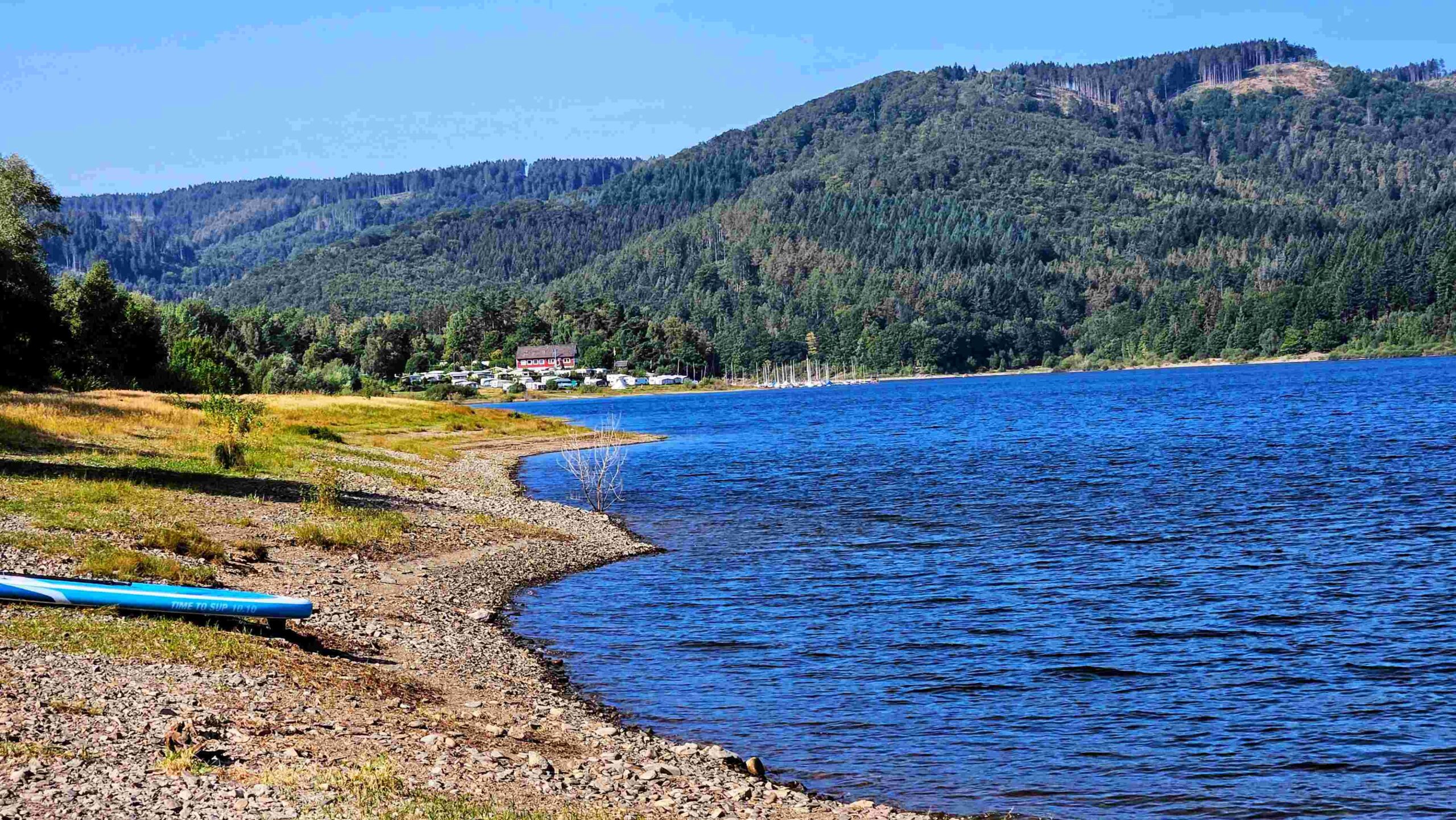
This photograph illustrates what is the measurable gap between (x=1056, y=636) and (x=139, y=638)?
17.3 meters

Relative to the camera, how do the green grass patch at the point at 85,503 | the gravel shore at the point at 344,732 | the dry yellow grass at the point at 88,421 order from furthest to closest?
1. the dry yellow grass at the point at 88,421
2. the green grass patch at the point at 85,503
3. the gravel shore at the point at 344,732

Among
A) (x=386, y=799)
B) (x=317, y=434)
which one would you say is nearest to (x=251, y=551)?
(x=386, y=799)

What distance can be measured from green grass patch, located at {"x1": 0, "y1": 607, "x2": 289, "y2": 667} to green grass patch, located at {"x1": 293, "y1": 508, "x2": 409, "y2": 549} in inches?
475

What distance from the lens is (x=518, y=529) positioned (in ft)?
135

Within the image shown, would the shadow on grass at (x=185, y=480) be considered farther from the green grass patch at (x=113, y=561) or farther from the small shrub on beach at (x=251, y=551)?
the green grass patch at (x=113, y=561)

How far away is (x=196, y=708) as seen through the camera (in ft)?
55.4

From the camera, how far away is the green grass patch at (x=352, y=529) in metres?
33.3

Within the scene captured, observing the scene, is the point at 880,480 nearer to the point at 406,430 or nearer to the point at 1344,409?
the point at 406,430

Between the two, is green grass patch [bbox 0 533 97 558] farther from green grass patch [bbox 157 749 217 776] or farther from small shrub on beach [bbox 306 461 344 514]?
green grass patch [bbox 157 749 217 776]

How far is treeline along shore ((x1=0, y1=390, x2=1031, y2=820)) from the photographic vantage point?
1425cm

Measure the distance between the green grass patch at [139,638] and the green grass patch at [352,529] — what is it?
12.1 m

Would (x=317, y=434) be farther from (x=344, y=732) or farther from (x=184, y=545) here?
(x=344, y=732)

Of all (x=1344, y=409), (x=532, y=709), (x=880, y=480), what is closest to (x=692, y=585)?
(x=532, y=709)

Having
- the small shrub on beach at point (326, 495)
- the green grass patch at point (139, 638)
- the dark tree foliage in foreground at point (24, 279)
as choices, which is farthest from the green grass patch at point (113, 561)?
the dark tree foliage in foreground at point (24, 279)
